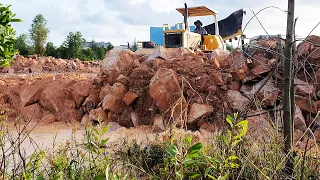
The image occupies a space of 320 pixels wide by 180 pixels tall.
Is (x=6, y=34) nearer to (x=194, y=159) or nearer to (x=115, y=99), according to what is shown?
(x=194, y=159)

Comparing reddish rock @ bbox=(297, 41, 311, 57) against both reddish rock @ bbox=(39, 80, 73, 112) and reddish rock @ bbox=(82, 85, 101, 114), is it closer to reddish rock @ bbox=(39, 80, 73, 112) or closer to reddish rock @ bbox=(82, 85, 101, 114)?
reddish rock @ bbox=(82, 85, 101, 114)

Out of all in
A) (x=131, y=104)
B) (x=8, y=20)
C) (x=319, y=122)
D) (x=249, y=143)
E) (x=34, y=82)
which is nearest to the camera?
(x=249, y=143)

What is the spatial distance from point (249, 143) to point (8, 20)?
8.73 feet

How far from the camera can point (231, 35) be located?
46.0 feet

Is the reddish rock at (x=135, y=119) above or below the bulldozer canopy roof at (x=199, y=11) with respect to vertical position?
below

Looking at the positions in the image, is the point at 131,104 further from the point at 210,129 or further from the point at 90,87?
the point at 210,129

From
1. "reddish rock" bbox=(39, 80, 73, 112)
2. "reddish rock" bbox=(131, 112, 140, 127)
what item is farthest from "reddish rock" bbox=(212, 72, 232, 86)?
"reddish rock" bbox=(39, 80, 73, 112)

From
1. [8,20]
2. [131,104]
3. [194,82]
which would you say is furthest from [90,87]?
[8,20]

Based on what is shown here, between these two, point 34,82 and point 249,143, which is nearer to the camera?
point 249,143

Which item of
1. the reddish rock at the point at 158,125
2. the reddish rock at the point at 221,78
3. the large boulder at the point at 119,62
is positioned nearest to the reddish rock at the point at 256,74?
the reddish rock at the point at 221,78

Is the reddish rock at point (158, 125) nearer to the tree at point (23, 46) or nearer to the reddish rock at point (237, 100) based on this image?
the reddish rock at point (237, 100)

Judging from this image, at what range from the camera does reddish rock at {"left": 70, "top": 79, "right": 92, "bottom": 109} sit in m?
7.53

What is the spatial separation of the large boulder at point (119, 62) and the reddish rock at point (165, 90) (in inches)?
47.6

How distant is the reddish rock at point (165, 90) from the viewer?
6.29m
